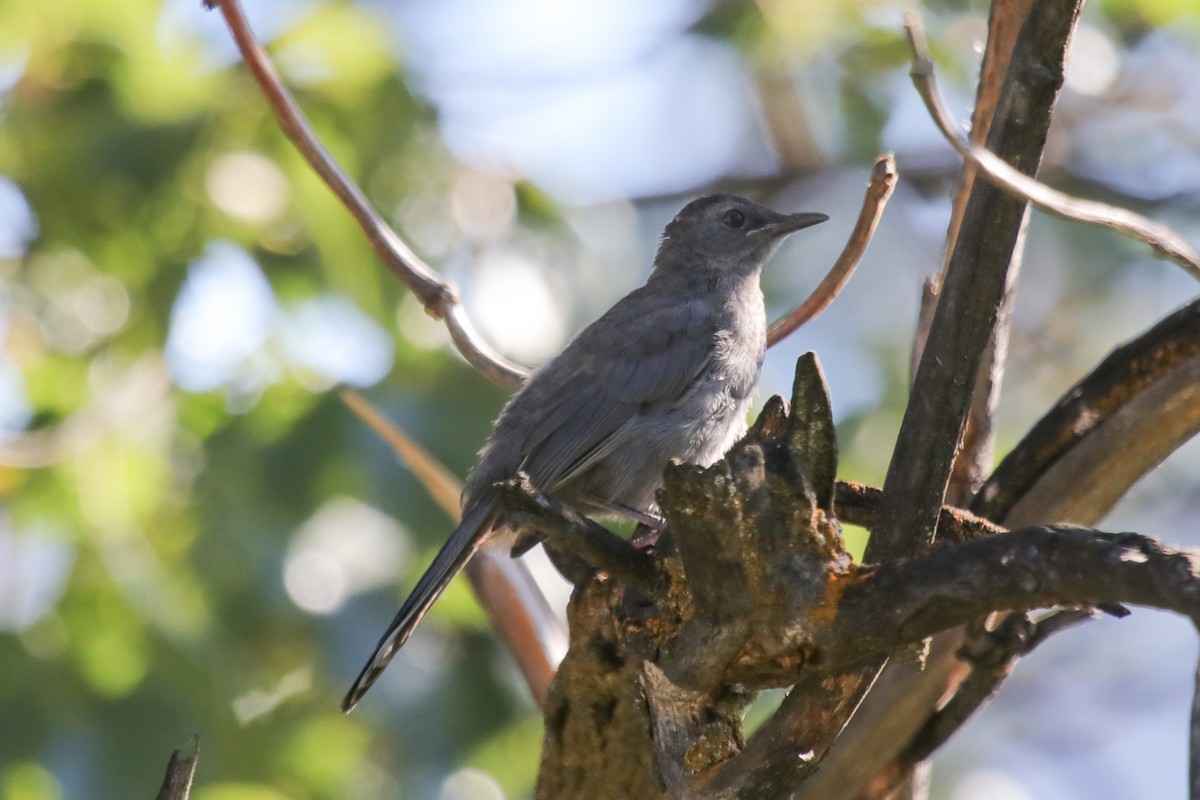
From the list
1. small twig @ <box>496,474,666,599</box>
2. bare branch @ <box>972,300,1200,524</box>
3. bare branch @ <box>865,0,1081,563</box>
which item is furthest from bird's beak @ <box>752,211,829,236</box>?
bare branch @ <box>865,0,1081,563</box>

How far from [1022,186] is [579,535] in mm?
1008

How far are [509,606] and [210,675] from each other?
1.56 m

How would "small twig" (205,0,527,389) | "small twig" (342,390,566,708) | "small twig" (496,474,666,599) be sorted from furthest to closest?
"small twig" (342,390,566,708)
"small twig" (205,0,527,389)
"small twig" (496,474,666,599)

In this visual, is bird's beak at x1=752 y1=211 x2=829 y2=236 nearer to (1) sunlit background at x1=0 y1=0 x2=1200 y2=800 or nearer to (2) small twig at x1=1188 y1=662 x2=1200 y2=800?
(1) sunlit background at x1=0 y1=0 x2=1200 y2=800

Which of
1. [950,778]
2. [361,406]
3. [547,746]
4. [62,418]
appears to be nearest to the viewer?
[547,746]

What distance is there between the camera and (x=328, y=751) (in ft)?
19.7

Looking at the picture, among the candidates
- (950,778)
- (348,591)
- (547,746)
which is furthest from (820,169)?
(547,746)

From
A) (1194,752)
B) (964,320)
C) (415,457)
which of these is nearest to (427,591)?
(415,457)

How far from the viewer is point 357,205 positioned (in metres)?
4.11

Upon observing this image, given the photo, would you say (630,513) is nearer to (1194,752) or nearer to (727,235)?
(727,235)

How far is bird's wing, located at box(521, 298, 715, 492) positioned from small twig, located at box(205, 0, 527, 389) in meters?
0.90

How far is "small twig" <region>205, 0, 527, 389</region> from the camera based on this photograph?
13.5ft

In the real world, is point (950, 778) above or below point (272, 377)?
below

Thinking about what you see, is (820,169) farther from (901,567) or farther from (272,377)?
(901,567)
